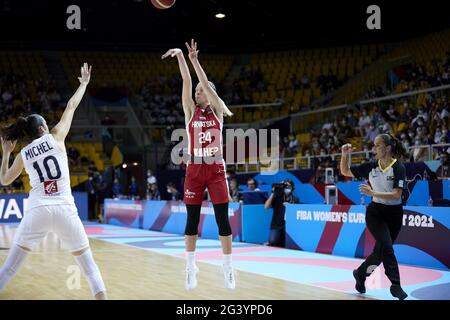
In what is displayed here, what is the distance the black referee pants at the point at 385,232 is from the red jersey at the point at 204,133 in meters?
1.78

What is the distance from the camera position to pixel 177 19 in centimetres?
2706

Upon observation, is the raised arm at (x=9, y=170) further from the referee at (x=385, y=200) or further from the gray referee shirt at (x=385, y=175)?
the gray referee shirt at (x=385, y=175)

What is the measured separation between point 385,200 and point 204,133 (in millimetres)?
2027

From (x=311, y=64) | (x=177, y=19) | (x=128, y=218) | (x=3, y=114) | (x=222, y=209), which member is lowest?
(x=128, y=218)

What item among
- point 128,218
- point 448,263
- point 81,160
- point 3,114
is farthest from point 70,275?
point 3,114

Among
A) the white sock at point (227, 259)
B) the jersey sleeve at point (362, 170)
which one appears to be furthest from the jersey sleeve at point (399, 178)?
the white sock at point (227, 259)

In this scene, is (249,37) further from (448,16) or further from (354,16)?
(448,16)

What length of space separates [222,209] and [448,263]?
4.15 metres

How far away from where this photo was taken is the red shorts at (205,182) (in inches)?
248

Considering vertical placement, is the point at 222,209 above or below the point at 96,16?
below

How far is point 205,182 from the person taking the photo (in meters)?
6.35

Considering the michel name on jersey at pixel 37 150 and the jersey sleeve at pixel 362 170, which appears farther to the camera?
the jersey sleeve at pixel 362 170

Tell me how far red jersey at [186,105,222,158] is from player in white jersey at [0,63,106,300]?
1560 millimetres

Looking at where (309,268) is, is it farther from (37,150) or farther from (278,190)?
(37,150)
